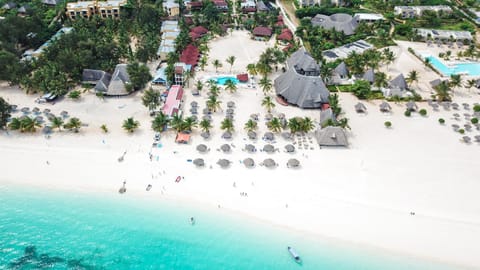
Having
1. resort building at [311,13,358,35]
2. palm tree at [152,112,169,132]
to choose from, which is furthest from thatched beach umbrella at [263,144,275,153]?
resort building at [311,13,358,35]

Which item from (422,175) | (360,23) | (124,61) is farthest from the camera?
(360,23)

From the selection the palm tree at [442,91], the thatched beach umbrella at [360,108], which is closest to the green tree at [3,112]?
the thatched beach umbrella at [360,108]

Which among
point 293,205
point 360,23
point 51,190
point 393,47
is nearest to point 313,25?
point 360,23

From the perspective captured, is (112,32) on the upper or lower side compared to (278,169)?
upper

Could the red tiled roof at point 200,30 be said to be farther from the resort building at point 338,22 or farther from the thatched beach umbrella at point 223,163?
the thatched beach umbrella at point 223,163

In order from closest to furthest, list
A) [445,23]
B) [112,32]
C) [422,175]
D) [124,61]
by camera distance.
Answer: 1. [422,175]
2. [124,61]
3. [112,32]
4. [445,23]

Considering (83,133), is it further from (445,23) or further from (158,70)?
(445,23)
